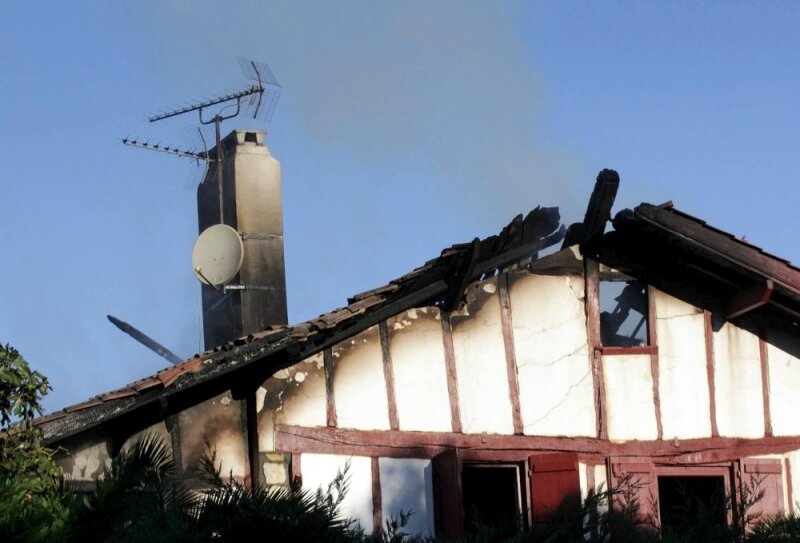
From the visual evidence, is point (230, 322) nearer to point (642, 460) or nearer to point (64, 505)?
point (642, 460)

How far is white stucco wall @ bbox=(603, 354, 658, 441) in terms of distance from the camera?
11906 mm

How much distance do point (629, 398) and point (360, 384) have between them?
2401 millimetres

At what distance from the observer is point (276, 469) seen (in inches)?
429

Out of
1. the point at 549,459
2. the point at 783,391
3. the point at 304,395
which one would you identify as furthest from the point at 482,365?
the point at 783,391

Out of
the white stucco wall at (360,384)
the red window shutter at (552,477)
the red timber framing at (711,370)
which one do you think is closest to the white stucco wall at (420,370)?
the white stucco wall at (360,384)

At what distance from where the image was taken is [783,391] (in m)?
12.2

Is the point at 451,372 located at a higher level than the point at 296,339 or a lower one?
lower

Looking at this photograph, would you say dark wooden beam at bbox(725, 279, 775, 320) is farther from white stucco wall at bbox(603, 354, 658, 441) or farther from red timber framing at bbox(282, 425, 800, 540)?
red timber framing at bbox(282, 425, 800, 540)

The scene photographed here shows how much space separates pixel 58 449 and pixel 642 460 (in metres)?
4.98

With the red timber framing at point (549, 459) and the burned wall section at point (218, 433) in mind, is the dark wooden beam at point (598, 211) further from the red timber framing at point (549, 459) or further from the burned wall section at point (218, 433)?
the burned wall section at point (218, 433)

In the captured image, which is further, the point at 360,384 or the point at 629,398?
the point at 629,398

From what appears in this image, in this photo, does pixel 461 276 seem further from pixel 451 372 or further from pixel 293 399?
pixel 293 399

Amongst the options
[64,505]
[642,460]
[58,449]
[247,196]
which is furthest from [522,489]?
[247,196]

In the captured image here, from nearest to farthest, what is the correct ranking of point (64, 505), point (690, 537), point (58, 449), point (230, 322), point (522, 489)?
1. point (64, 505)
2. point (690, 537)
3. point (58, 449)
4. point (522, 489)
5. point (230, 322)
